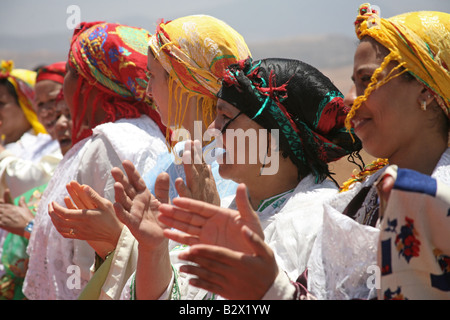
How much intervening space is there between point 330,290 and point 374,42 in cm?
91

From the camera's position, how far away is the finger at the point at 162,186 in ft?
7.70

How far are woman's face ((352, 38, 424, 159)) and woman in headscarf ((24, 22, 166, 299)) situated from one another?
1.76 meters

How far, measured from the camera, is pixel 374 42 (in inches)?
86.6

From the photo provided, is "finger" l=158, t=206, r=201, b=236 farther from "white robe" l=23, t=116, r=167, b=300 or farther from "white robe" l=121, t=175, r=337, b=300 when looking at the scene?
"white robe" l=23, t=116, r=167, b=300

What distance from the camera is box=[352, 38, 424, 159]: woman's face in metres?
2.12

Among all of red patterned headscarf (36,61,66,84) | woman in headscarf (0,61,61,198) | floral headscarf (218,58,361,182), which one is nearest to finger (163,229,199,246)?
floral headscarf (218,58,361,182)

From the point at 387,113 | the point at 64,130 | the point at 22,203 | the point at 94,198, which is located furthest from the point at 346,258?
the point at 64,130

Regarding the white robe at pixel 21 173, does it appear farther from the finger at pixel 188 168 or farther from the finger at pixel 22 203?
the finger at pixel 188 168

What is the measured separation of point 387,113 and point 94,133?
6.86 feet

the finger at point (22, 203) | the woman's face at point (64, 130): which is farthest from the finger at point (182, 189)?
the woman's face at point (64, 130)

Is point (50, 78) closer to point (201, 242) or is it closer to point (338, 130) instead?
point (338, 130)

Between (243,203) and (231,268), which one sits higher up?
(243,203)

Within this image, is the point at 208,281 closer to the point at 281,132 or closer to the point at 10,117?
the point at 281,132

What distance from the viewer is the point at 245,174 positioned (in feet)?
8.73
